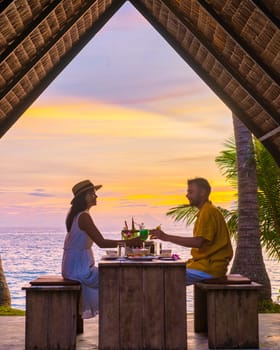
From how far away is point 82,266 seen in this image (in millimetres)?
7316

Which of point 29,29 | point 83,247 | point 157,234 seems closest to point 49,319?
point 83,247

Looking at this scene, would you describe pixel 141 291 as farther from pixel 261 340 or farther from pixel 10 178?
pixel 10 178

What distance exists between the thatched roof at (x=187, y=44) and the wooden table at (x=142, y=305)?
7.30 feet

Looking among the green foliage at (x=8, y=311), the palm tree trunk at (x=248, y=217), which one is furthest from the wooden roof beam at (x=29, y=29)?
the palm tree trunk at (x=248, y=217)

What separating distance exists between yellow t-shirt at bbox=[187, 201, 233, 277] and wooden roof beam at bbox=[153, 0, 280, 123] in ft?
4.80

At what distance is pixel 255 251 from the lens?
12336 millimetres

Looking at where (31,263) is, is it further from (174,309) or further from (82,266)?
(174,309)

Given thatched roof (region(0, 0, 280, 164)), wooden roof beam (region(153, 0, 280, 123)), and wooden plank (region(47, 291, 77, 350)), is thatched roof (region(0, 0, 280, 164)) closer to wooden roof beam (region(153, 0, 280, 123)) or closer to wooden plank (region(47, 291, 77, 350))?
wooden roof beam (region(153, 0, 280, 123))

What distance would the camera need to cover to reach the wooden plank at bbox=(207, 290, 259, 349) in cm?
712

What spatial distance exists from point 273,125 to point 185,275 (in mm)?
2389

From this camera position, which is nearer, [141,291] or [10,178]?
[141,291]

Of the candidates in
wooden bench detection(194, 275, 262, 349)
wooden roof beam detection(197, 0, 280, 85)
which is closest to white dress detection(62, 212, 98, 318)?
wooden bench detection(194, 275, 262, 349)

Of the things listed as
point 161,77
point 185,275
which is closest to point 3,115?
point 185,275

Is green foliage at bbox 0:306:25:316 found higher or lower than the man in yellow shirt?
lower
